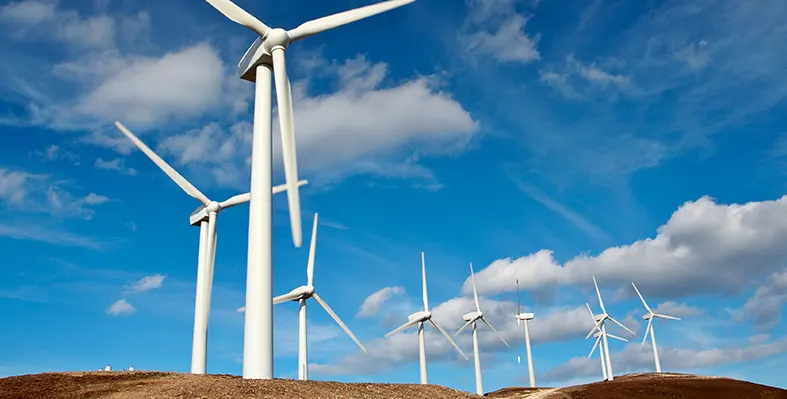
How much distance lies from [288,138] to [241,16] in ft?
33.4

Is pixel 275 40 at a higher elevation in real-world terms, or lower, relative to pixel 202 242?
higher

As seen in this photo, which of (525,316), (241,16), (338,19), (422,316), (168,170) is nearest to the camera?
(241,16)

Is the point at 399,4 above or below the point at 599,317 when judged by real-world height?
above

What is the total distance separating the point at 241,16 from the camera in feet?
145

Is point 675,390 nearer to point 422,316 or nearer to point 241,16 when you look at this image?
point 422,316

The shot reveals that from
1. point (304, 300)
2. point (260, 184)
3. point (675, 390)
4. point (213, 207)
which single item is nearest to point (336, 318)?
point (304, 300)

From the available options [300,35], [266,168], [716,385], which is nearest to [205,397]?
[266,168]

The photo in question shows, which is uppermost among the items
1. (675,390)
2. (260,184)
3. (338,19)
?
(338,19)

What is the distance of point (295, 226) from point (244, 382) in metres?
9.14

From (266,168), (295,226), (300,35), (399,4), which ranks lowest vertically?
(295,226)

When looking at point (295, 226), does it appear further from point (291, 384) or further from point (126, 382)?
point (126, 382)

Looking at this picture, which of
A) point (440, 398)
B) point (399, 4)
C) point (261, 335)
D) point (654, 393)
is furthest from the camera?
point (654, 393)

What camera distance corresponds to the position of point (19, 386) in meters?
40.7

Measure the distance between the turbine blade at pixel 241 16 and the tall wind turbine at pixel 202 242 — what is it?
20277 mm
